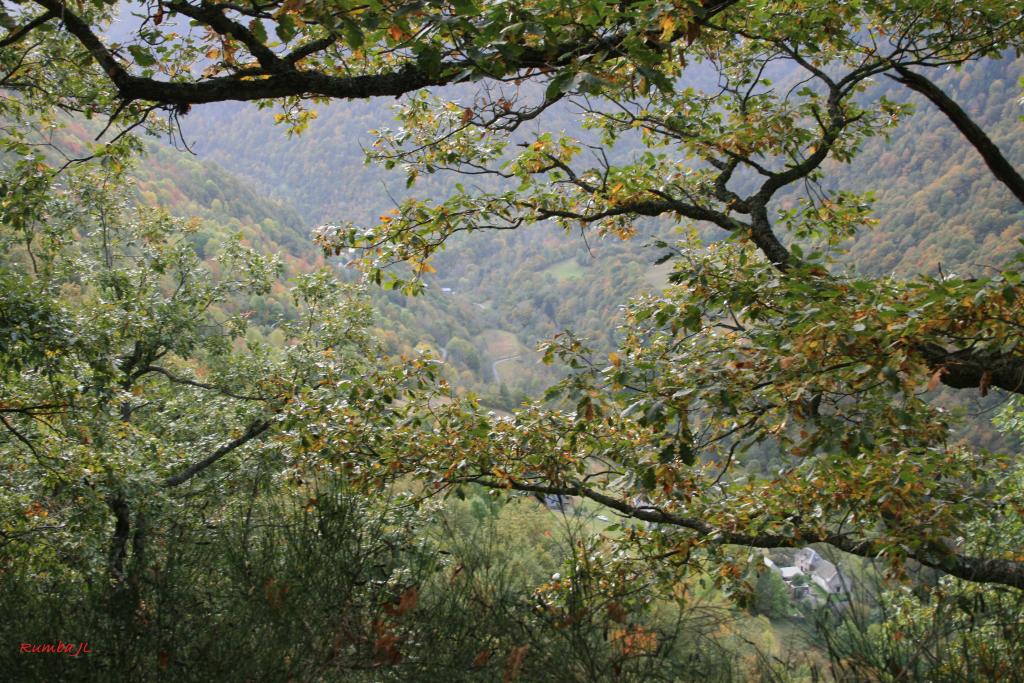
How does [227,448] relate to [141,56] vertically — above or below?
above

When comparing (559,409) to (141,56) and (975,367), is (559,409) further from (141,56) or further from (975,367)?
(141,56)

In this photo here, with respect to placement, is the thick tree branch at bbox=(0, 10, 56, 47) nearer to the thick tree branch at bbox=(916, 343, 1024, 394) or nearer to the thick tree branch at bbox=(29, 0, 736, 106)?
the thick tree branch at bbox=(29, 0, 736, 106)

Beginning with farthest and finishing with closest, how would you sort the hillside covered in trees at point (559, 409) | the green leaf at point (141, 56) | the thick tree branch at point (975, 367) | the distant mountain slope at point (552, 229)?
the distant mountain slope at point (552, 229) → the green leaf at point (141, 56) → the thick tree branch at point (975, 367) → the hillside covered in trees at point (559, 409)

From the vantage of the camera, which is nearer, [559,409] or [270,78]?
[270,78]

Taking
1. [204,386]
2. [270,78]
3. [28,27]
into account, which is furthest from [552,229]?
[28,27]

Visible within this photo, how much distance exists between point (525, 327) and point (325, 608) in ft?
378

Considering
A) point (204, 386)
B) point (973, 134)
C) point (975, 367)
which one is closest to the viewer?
point (975, 367)

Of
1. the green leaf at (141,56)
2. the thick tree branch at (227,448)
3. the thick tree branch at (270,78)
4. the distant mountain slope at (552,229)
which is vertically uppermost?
the distant mountain slope at (552,229)

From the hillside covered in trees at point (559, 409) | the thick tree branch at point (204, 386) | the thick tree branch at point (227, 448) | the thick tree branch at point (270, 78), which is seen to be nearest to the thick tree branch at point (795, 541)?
the hillside covered in trees at point (559, 409)

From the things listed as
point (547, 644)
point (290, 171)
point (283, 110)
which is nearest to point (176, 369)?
point (283, 110)

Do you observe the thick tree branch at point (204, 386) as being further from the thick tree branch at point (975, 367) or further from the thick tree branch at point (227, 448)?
the thick tree branch at point (975, 367)

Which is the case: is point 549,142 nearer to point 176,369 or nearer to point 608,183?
point 608,183

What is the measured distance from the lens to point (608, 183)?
5.47 meters

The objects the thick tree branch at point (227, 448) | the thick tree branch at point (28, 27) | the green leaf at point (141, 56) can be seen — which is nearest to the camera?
the thick tree branch at point (28, 27)
